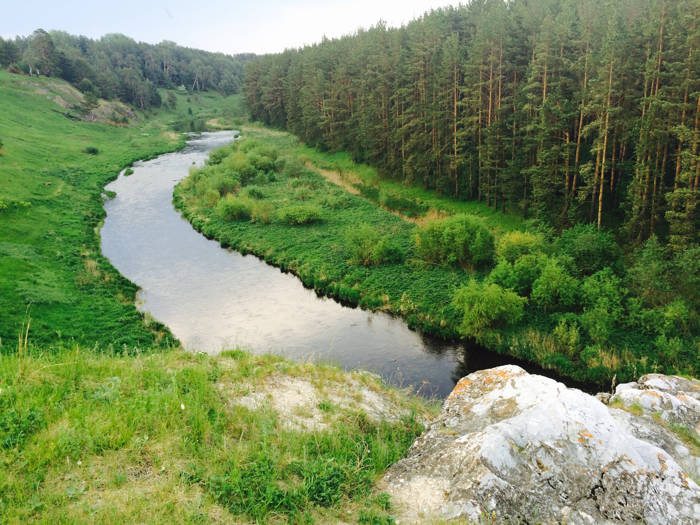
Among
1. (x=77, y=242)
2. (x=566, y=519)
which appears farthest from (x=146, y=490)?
(x=77, y=242)

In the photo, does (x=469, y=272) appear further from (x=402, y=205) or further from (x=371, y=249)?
(x=402, y=205)

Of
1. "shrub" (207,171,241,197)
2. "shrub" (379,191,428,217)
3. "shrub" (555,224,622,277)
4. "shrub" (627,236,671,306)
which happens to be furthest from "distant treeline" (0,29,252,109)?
"shrub" (627,236,671,306)

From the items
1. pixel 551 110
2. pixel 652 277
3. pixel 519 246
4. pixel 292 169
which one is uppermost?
pixel 551 110

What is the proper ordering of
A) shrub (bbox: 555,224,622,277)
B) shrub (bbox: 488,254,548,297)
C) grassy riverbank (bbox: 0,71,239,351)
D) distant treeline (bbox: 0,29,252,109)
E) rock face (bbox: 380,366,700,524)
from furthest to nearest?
distant treeline (bbox: 0,29,252,109)
shrub (bbox: 555,224,622,277)
shrub (bbox: 488,254,548,297)
grassy riverbank (bbox: 0,71,239,351)
rock face (bbox: 380,366,700,524)

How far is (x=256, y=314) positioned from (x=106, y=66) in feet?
521

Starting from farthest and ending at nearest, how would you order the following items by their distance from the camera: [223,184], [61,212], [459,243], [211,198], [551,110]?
[223,184] < [211,198] < [61,212] < [551,110] < [459,243]

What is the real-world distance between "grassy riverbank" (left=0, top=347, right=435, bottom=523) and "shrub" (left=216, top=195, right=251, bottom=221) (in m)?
38.8

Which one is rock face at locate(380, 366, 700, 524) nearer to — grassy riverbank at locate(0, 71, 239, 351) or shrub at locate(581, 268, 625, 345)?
grassy riverbank at locate(0, 71, 239, 351)

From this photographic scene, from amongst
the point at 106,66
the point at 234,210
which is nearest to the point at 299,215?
the point at 234,210

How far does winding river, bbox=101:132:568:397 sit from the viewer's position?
80.8 ft

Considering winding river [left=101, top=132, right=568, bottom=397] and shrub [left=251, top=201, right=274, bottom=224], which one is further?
shrub [left=251, top=201, right=274, bottom=224]

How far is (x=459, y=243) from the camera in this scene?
33.6m

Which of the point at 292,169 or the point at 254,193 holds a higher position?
the point at 292,169

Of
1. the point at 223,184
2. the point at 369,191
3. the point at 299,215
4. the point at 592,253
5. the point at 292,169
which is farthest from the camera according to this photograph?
the point at 292,169
